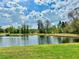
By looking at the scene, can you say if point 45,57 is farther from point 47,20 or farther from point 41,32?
point 47,20

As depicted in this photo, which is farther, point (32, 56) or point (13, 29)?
point (13, 29)

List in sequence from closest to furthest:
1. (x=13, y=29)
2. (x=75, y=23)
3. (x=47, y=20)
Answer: (x=75, y=23) → (x=13, y=29) → (x=47, y=20)

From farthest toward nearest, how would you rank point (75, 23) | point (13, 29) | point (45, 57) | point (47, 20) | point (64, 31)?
point (47, 20) → point (13, 29) → point (64, 31) → point (75, 23) → point (45, 57)

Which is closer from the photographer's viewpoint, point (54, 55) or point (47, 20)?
point (54, 55)

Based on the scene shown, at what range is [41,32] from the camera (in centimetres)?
7919

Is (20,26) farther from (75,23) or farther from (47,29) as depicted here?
(75,23)

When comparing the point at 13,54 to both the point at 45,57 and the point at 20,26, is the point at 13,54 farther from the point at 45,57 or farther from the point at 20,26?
the point at 20,26

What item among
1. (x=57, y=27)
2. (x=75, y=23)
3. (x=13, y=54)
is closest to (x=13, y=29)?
(x=57, y=27)

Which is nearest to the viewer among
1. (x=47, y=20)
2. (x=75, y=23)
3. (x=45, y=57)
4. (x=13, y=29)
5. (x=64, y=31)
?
(x=45, y=57)

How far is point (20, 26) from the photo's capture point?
80062mm

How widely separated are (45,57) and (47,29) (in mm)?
68756

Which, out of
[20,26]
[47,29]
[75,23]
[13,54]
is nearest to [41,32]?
[47,29]

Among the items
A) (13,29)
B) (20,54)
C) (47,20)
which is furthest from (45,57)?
(47,20)

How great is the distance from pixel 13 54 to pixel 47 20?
244 ft
